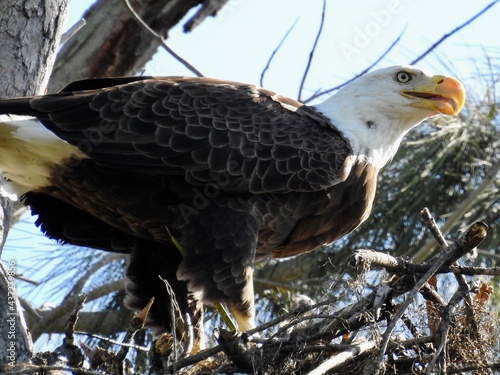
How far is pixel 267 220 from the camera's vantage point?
5.52 metres

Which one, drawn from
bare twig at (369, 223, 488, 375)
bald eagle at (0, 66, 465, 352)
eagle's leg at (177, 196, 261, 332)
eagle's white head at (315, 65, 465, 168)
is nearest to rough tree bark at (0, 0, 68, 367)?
bald eagle at (0, 66, 465, 352)

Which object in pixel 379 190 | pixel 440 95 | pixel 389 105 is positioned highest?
pixel 440 95

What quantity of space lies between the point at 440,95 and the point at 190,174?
1.58 meters

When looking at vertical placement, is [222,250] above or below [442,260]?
below

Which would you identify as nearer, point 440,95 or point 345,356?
point 345,356

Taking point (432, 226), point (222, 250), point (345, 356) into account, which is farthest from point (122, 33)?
Answer: point (345, 356)

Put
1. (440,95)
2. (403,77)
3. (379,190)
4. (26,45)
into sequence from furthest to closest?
(379,190) < (403,77) < (440,95) < (26,45)

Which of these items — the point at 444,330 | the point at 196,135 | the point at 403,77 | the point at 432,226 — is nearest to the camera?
the point at 444,330

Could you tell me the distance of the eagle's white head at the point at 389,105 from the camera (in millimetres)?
5949

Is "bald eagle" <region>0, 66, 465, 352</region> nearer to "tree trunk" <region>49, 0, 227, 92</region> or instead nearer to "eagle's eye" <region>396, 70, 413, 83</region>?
"eagle's eye" <region>396, 70, 413, 83</region>

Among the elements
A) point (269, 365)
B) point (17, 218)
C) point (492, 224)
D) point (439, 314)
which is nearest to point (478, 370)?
point (439, 314)

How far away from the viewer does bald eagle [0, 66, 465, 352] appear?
17.7 ft

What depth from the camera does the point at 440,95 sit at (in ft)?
19.7

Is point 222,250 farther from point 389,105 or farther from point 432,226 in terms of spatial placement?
point 389,105
